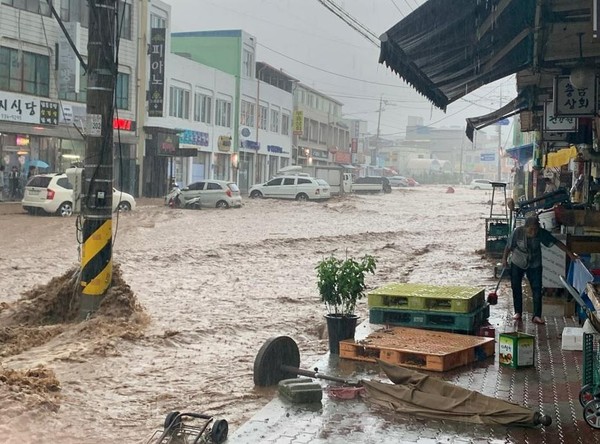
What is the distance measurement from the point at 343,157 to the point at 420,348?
283 feet

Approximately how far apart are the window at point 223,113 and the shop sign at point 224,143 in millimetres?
1136

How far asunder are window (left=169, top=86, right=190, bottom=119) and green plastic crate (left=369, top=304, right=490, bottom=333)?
1699 inches

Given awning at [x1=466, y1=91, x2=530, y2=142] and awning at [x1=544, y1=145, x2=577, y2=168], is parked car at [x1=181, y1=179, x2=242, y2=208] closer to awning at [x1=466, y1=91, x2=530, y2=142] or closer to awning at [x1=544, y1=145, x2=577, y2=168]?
awning at [x1=466, y1=91, x2=530, y2=142]

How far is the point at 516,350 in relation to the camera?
27.9 ft

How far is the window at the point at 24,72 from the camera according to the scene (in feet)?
118

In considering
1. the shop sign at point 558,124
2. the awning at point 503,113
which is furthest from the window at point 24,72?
the shop sign at point 558,124

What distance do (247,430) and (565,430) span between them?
96.9 inches

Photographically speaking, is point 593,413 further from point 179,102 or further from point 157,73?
point 179,102

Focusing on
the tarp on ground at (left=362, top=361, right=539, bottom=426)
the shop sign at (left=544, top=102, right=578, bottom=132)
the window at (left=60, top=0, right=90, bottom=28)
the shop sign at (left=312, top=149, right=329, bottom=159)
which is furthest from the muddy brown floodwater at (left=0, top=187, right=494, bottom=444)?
the shop sign at (left=312, top=149, right=329, bottom=159)

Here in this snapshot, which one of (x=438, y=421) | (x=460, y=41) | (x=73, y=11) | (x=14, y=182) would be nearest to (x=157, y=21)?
(x=73, y=11)

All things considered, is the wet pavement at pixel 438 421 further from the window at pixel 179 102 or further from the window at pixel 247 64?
the window at pixel 247 64

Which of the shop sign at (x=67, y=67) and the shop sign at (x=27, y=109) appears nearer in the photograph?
the shop sign at (x=27, y=109)

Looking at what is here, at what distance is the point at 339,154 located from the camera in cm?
9281

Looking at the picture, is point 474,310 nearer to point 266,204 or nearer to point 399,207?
point 266,204
